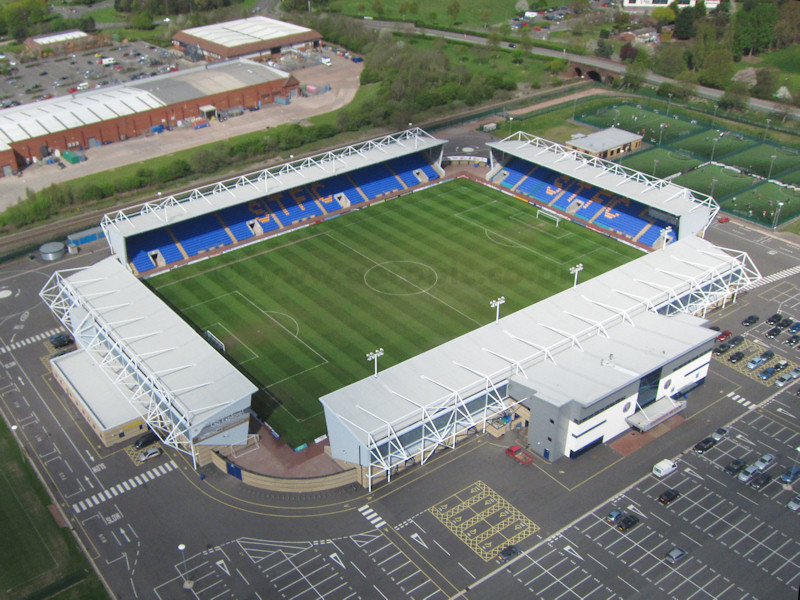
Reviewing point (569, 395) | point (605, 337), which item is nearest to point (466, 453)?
point (569, 395)

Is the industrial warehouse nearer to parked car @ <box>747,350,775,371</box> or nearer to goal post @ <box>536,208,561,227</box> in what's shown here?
goal post @ <box>536,208,561,227</box>

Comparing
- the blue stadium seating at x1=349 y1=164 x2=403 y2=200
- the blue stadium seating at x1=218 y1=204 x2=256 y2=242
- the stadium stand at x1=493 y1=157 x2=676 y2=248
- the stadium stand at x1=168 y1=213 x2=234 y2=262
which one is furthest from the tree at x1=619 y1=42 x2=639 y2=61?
the stadium stand at x1=168 y1=213 x2=234 y2=262

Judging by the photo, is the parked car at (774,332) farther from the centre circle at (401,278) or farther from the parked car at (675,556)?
the centre circle at (401,278)

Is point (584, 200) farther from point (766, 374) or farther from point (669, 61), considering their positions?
point (669, 61)

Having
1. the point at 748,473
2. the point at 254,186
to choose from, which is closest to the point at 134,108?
the point at 254,186

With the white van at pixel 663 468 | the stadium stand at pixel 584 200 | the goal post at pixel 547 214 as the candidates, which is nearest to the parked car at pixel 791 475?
the white van at pixel 663 468

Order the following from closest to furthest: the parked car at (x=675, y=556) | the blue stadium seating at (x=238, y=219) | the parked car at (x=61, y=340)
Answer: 1. the parked car at (x=675, y=556)
2. the parked car at (x=61, y=340)
3. the blue stadium seating at (x=238, y=219)

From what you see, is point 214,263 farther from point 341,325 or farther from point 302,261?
point 341,325
